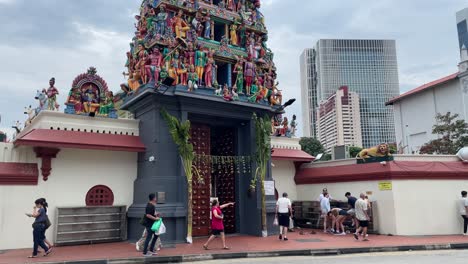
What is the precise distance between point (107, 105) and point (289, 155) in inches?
336

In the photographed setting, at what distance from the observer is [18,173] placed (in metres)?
12.1

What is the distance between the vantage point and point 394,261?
9469mm

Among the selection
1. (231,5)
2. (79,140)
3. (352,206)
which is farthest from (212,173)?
(231,5)

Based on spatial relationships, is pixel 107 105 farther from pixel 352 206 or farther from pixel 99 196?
pixel 352 206

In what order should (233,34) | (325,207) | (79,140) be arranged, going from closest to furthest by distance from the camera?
(79,140), (325,207), (233,34)

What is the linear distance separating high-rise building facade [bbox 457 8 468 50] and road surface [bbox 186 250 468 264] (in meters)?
40.5

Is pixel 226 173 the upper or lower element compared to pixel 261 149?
lower

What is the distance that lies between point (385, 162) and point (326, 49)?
10157 cm

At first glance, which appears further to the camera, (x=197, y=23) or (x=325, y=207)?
Result: (x=325, y=207)

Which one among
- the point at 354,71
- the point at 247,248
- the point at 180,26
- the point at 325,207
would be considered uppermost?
the point at 354,71

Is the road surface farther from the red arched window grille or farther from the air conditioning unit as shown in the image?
the air conditioning unit

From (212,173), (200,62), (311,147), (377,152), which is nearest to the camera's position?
(200,62)

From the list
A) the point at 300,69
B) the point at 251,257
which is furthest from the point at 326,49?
the point at 251,257

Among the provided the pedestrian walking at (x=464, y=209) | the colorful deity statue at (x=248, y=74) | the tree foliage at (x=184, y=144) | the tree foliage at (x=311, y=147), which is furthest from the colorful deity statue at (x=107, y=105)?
the tree foliage at (x=311, y=147)
